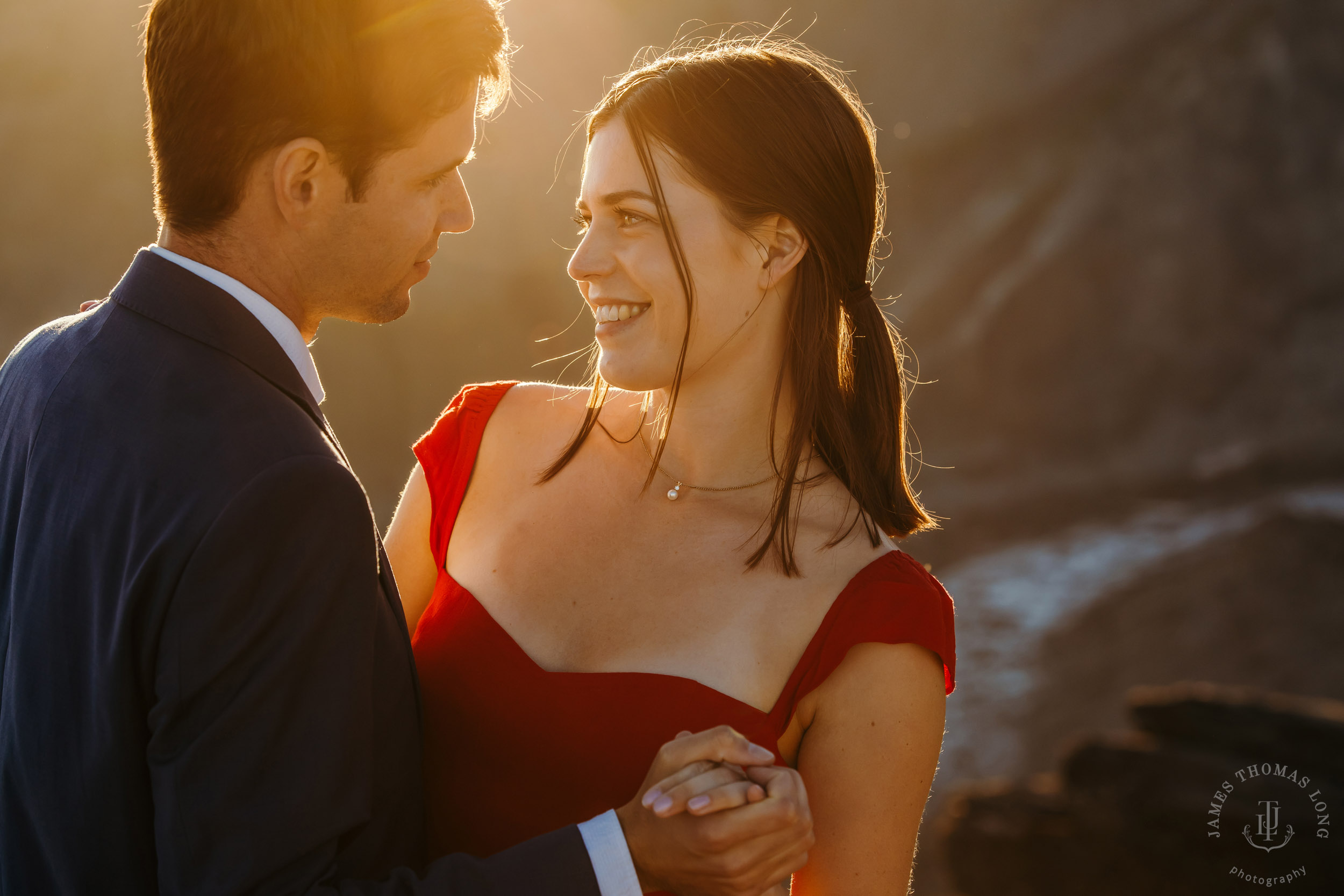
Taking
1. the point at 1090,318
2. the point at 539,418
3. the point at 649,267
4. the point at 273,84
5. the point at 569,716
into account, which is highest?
the point at 273,84

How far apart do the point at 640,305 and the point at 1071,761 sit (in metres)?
3.84

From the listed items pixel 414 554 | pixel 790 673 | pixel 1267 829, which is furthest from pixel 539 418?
pixel 1267 829

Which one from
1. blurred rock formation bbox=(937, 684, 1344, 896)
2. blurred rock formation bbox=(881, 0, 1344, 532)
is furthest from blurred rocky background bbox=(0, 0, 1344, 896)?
blurred rock formation bbox=(937, 684, 1344, 896)

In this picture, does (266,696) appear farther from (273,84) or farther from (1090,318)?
(1090,318)

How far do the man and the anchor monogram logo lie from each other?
3.45 meters

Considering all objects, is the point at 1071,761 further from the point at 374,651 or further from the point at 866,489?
the point at 374,651

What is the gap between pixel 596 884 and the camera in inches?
44.4

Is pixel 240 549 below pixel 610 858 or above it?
above

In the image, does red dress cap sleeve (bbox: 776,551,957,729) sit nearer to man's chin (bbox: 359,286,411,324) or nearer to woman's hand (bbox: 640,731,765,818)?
woman's hand (bbox: 640,731,765,818)

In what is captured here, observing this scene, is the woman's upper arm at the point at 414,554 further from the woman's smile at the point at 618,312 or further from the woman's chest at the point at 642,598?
the woman's smile at the point at 618,312

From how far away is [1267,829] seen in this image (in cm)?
387

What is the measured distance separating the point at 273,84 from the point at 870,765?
1.18 meters

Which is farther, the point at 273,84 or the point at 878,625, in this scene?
the point at 878,625

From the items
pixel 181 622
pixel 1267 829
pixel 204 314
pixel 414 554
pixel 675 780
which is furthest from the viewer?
pixel 1267 829
